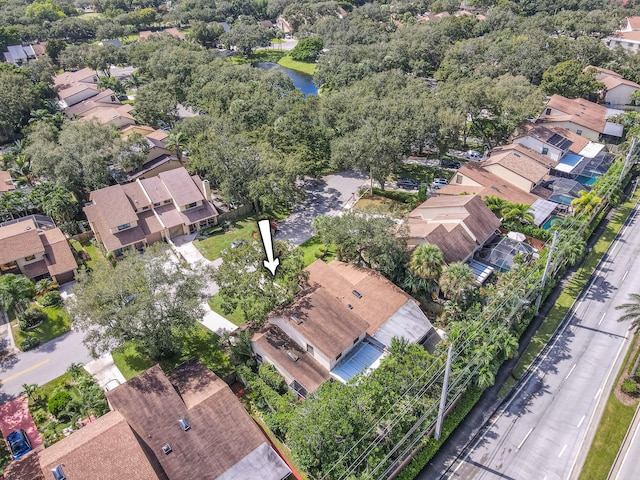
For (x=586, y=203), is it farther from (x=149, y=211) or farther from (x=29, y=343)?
(x=29, y=343)

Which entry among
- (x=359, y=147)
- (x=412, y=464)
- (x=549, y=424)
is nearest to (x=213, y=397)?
(x=412, y=464)

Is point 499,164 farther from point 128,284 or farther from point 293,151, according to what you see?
point 128,284

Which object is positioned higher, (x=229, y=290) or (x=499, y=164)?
(x=229, y=290)

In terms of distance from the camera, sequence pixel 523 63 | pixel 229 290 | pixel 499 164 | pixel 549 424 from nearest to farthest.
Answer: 1. pixel 549 424
2. pixel 229 290
3. pixel 499 164
4. pixel 523 63

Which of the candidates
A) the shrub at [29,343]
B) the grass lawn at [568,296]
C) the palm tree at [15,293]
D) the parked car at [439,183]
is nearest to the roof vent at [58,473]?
the shrub at [29,343]

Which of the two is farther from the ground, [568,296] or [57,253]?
[57,253]

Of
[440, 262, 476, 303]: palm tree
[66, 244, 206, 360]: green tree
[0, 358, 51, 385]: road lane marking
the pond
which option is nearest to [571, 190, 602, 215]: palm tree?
[440, 262, 476, 303]: palm tree

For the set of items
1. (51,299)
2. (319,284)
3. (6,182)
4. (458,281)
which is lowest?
(51,299)

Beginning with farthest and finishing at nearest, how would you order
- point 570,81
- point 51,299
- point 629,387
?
point 570,81 < point 51,299 < point 629,387

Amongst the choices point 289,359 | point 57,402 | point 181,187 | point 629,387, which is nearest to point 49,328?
point 57,402
